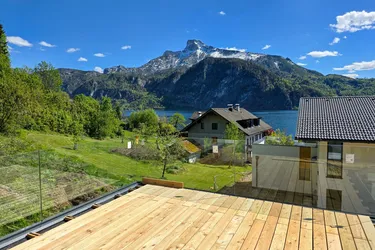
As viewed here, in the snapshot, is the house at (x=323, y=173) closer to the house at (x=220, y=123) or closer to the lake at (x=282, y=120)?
the house at (x=220, y=123)

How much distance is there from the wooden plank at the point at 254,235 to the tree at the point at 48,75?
31.3m

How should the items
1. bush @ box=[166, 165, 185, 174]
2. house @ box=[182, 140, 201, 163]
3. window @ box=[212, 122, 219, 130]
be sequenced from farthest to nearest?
window @ box=[212, 122, 219, 130] < house @ box=[182, 140, 201, 163] < bush @ box=[166, 165, 185, 174]

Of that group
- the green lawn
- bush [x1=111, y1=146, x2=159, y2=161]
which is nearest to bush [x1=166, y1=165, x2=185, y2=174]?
the green lawn

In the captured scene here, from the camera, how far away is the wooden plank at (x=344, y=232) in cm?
203

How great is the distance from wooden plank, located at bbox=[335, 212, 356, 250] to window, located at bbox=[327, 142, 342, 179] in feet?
2.82

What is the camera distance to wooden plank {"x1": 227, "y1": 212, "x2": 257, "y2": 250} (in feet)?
6.70

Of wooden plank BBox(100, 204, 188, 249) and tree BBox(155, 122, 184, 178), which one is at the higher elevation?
tree BBox(155, 122, 184, 178)

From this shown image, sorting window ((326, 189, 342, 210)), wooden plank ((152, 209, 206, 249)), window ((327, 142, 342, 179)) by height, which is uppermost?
window ((327, 142, 342, 179))

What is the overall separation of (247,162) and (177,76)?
146215 millimetres

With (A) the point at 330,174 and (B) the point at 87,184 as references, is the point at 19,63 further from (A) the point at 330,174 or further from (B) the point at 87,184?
(A) the point at 330,174

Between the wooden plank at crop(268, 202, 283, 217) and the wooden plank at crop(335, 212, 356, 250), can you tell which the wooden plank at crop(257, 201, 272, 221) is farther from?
the wooden plank at crop(335, 212, 356, 250)

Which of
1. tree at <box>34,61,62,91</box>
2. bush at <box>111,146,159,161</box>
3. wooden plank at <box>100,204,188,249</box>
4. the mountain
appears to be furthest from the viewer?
the mountain

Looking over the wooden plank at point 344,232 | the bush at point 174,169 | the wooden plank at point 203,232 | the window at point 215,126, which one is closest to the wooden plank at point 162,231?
the wooden plank at point 203,232

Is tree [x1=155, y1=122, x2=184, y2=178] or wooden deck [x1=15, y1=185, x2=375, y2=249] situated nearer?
wooden deck [x1=15, y1=185, x2=375, y2=249]
